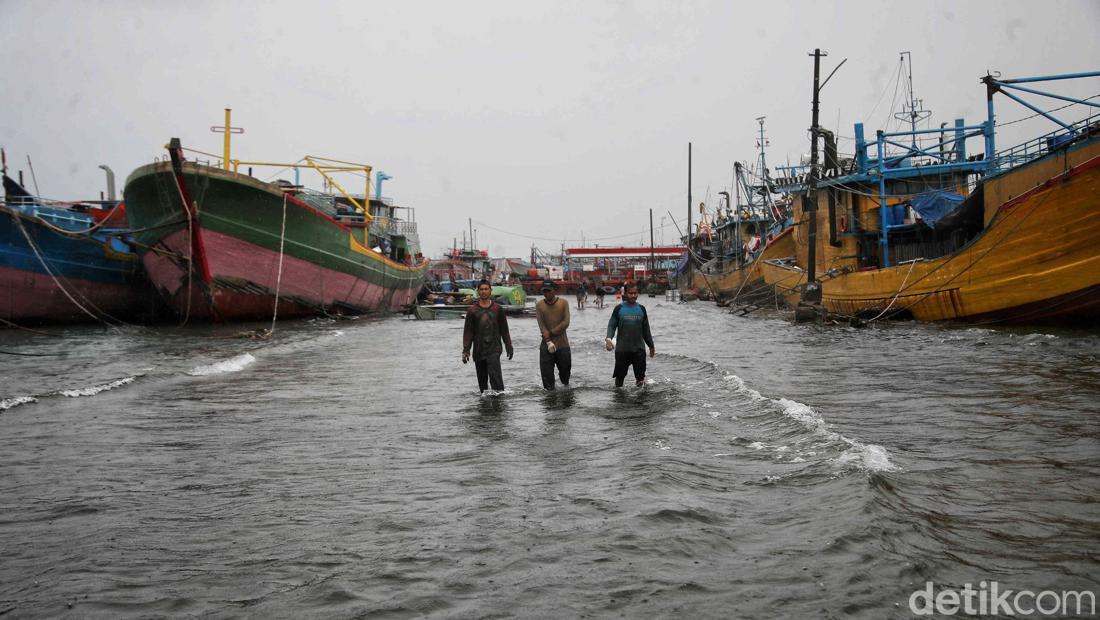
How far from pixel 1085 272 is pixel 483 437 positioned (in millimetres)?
12733

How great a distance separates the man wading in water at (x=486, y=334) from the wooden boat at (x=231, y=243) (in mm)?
15793

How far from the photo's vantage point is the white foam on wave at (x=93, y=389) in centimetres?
955

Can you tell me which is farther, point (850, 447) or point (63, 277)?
point (63, 277)

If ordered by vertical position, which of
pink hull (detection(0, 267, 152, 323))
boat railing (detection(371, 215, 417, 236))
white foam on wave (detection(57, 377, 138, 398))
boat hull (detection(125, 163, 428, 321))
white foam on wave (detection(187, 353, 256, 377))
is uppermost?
boat railing (detection(371, 215, 417, 236))

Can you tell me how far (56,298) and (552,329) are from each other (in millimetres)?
21035

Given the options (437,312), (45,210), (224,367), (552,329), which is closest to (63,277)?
(45,210)

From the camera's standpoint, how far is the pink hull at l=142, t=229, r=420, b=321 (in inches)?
887

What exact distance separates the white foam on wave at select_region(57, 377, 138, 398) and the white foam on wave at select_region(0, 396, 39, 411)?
390 millimetres

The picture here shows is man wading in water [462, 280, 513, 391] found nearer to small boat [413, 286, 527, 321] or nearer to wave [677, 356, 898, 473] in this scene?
wave [677, 356, 898, 473]

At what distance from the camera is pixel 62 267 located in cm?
2319

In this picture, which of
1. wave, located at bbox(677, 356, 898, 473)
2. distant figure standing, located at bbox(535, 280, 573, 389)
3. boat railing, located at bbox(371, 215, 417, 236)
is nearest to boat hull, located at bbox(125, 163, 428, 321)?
boat railing, located at bbox(371, 215, 417, 236)

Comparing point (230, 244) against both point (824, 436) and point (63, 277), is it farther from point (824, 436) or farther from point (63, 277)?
point (824, 436)

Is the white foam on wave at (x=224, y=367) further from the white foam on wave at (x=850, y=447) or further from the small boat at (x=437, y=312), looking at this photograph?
the small boat at (x=437, y=312)

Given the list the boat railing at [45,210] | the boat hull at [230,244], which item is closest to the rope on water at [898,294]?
the boat hull at [230,244]
